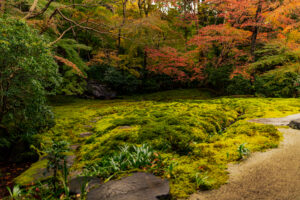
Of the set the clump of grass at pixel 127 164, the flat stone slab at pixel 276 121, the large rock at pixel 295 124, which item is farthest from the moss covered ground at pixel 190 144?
the large rock at pixel 295 124

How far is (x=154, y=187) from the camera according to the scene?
144 cm

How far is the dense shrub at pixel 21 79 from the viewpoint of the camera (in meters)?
3.05

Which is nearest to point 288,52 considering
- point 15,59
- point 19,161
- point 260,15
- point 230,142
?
point 260,15

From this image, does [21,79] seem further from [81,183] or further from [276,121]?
[276,121]

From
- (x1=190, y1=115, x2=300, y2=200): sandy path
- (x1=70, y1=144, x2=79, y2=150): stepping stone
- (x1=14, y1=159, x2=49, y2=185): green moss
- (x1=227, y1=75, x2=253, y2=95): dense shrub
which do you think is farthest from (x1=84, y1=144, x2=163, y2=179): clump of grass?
(x1=227, y1=75, x2=253, y2=95): dense shrub

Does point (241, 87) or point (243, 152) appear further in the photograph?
point (241, 87)

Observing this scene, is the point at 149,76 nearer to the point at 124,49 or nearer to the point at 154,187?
the point at 124,49

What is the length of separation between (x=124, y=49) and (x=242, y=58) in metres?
7.77

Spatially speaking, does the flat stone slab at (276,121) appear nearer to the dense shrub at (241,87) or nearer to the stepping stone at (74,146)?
the stepping stone at (74,146)

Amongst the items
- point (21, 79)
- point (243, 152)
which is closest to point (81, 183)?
point (243, 152)

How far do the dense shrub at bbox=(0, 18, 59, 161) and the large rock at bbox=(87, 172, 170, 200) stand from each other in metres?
2.68

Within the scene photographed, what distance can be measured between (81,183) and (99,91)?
9.75m

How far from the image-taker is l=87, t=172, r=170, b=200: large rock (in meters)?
1.34

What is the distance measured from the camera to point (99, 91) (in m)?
11.0
